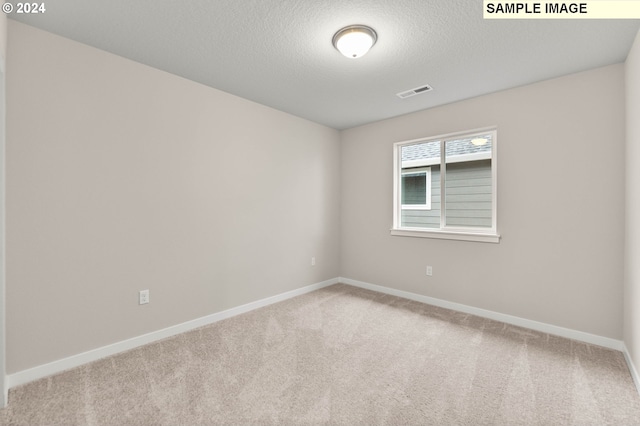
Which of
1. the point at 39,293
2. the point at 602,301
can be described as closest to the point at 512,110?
the point at 602,301

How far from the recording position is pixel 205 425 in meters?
1.61

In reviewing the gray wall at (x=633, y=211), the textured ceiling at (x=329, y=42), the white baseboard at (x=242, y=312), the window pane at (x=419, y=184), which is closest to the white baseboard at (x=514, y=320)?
the white baseboard at (x=242, y=312)

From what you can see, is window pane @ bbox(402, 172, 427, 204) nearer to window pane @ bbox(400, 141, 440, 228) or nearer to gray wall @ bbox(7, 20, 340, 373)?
window pane @ bbox(400, 141, 440, 228)

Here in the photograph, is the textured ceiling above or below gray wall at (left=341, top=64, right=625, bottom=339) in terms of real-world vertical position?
above

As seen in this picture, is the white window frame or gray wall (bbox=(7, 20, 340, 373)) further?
the white window frame

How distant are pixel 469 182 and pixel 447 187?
0.89ft

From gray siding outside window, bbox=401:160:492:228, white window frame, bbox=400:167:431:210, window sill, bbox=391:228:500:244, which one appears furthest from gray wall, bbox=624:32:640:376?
white window frame, bbox=400:167:431:210

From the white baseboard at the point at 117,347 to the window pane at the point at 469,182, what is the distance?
8.49ft

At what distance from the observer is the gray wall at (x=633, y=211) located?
2062 millimetres

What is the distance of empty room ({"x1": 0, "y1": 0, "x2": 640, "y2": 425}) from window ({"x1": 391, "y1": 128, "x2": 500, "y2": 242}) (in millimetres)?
33

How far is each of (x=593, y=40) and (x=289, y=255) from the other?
3615 mm

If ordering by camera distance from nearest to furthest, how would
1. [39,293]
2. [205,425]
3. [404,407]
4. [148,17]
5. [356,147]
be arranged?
1. [205,425]
2. [404,407]
3. [148,17]
4. [39,293]
5. [356,147]

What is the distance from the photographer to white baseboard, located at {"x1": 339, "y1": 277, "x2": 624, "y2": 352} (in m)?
2.56

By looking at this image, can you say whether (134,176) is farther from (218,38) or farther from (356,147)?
(356,147)
